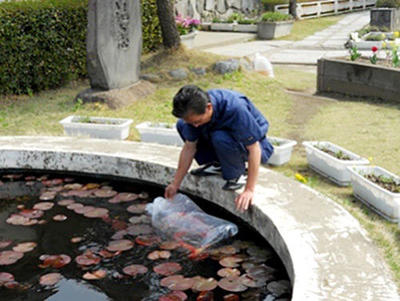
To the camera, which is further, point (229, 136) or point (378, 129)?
point (378, 129)

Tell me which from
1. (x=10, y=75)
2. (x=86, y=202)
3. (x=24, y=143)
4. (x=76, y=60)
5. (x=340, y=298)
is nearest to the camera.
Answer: (x=340, y=298)

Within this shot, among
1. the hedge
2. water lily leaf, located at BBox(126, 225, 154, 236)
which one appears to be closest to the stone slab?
water lily leaf, located at BBox(126, 225, 154, 236)

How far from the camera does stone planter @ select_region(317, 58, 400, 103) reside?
24.7 feet

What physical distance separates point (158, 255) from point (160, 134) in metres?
2.14

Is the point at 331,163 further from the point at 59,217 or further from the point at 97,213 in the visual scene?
the point at 59,217

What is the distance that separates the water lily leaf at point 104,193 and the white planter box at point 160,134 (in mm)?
1049

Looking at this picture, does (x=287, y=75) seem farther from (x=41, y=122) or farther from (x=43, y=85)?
(x=41, y=122)

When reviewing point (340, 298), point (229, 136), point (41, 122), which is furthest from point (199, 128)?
point (41, 122)

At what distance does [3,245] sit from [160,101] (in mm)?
4292

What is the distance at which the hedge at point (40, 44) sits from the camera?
8.27 meters

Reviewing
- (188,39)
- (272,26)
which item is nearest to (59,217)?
(188,39)

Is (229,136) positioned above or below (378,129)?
above

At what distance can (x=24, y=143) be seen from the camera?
16.9ft

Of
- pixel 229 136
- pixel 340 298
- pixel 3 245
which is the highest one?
pixel 229 136
